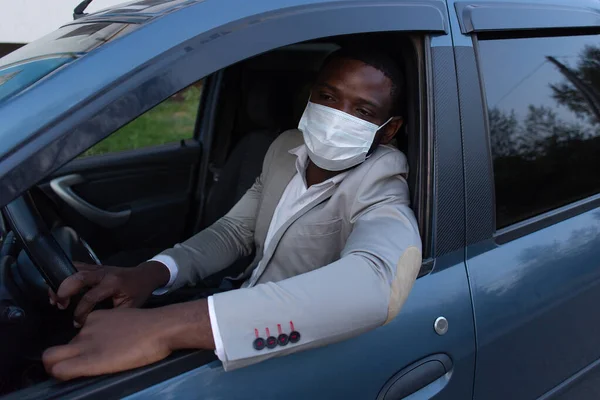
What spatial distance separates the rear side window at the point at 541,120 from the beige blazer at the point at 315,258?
33 cm

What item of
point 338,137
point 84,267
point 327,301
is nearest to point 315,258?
point 338,137

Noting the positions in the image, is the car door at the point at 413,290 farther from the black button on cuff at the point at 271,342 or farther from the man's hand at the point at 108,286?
the man's hand at the point at 108,286

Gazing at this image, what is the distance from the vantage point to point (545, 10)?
171 cm

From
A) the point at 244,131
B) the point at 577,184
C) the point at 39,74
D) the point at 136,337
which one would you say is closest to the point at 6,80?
the point at 39,74

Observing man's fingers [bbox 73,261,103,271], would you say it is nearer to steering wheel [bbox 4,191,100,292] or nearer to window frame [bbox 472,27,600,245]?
steering wheel [bbox 4,191,100,292]

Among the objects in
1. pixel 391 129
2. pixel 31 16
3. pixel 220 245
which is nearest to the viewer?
pixel 391 129

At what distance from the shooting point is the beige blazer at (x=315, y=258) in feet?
3.87

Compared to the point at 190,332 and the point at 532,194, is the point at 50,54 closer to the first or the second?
the point at 190,332

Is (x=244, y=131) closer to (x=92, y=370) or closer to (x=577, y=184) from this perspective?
(x=577, y=184)

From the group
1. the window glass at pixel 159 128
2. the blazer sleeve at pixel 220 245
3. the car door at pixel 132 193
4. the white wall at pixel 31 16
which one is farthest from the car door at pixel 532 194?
the white wall at pixel 31 16

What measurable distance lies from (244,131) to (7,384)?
211 centimetres

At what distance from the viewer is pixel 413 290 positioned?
1417mm

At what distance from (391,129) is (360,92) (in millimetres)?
186

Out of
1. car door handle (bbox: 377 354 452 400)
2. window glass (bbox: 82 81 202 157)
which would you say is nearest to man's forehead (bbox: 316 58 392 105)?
car door handle (bbox: 377 354 452 400)
